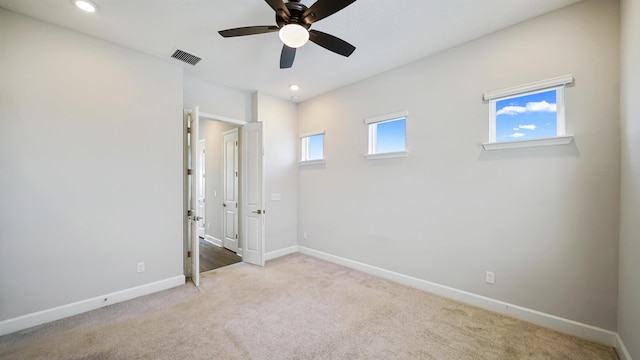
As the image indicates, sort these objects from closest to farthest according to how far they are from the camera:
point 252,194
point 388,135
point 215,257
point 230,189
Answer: point 388,135, point 252,194, point 215,257, point 230,189

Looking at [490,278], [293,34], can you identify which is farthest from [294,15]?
[490,278]

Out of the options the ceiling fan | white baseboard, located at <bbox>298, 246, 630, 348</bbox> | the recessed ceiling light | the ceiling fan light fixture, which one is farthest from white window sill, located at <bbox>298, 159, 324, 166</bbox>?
the recessed ceiling light

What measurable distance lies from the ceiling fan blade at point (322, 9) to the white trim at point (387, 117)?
185cm

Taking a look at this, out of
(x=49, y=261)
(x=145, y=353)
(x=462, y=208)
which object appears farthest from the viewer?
(x=462, y=208)

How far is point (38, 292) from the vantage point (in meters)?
2.34

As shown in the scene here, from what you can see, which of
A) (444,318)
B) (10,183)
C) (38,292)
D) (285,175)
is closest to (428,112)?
(444,318)

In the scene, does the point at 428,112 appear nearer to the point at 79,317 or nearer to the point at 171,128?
the point at 171,128

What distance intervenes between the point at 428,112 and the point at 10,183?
14.5 ft

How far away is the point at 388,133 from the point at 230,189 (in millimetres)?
3290

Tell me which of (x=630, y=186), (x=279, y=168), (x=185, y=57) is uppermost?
(x=185, y=57)

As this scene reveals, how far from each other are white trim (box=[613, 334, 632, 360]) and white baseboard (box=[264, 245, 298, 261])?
13.2ft

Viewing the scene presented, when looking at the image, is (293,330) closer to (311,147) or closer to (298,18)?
(298,18)

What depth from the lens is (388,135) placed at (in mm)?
3578

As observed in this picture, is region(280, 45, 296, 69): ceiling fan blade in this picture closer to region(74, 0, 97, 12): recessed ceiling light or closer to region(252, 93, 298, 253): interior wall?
region(74, 0, 97, 12): recessed ceiling light
